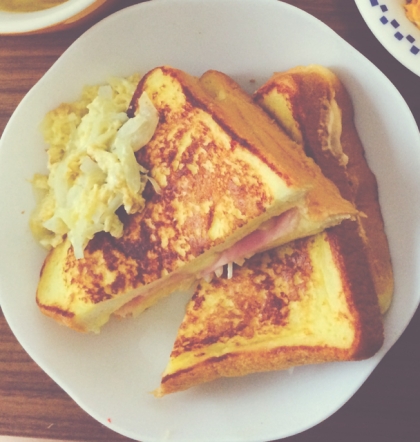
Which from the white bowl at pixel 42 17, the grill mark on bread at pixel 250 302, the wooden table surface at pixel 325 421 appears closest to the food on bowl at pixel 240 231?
the grill mark on bread at pixel 250 302

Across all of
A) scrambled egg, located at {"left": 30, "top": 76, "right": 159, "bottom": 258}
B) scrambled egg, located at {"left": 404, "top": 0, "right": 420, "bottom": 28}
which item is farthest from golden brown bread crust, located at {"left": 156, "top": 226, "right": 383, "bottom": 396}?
scrambled egg, located at {"left": 404, "top": 0, "right": 420, "bottom": 28}

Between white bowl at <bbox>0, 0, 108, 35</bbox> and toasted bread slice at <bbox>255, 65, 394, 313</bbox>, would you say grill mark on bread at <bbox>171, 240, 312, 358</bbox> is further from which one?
white bowl at <bbox>0, 0, 108, 35</bbox>

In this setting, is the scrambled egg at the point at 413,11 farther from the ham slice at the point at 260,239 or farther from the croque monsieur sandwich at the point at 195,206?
the ham slice at the point at 260,239

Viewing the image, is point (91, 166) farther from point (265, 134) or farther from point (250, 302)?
point (250, 302)

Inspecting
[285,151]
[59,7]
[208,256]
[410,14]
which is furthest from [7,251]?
[410,14]

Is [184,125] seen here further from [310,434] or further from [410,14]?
[310,434]

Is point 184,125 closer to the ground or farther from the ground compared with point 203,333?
farther from the ground
